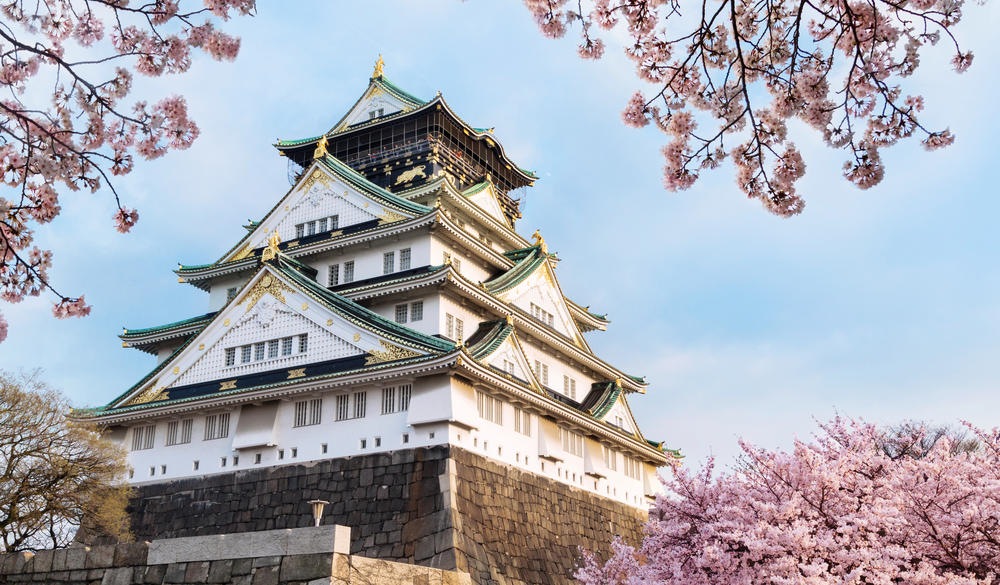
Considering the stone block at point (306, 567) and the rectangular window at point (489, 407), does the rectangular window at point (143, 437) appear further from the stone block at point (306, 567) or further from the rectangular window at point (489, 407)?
the stone block at point (306, 567)

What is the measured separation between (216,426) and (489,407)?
9399mm

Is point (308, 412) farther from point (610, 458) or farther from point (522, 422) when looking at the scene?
point (610, 458)

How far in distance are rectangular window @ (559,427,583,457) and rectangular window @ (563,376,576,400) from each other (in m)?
3.16

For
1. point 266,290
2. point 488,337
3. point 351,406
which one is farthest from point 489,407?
point 266,290

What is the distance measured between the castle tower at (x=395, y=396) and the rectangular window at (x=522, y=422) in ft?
0.28

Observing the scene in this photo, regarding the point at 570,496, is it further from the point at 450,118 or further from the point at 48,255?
the point at 48,255

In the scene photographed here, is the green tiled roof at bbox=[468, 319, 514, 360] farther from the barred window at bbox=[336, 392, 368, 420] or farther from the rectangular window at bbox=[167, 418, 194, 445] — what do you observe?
the rectangular window at bbox=[167, 418, 194, 445]

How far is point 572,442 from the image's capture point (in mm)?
34312

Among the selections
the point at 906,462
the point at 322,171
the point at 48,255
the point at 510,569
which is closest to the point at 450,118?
the point at 322,171

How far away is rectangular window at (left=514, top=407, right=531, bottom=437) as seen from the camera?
30906 mm

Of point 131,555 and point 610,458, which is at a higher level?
point 610,458

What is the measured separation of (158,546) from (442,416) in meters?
12.8

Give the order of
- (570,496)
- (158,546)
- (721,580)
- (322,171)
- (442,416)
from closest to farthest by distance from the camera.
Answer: (158,546) → (721,580) → (442,416) → (570,496) → (322,171)

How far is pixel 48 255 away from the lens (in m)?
11.2
